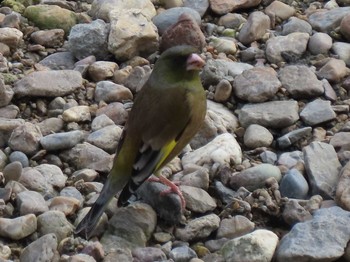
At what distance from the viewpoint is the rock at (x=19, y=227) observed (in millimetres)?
4980

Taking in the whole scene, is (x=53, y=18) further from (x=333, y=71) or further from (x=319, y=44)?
(x=333, y=71)

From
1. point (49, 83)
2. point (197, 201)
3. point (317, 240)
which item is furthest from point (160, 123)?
point (49, 83)

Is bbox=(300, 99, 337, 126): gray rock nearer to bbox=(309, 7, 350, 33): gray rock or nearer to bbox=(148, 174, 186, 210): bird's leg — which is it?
bbox=(309, 7, 350, 33): gray rock

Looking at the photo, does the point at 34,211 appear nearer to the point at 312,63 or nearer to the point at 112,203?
the point at 112,203

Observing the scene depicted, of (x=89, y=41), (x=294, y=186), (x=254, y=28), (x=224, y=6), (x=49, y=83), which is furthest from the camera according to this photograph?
(x=224, y=6)

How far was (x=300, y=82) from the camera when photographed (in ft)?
21.3

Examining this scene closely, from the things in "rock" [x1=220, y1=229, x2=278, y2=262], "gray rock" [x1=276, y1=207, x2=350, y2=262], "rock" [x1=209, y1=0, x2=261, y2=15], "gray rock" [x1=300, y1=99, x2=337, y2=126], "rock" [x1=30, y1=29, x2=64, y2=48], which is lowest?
"rock" [x1=30, y1=29, x2=64, y2=48]

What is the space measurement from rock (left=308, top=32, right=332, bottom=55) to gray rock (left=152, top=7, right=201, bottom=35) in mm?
843

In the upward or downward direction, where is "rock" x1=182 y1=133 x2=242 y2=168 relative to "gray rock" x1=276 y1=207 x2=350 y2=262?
downward

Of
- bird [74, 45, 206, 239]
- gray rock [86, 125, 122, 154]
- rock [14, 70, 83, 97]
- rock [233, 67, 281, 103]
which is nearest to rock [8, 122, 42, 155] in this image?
gray rock [86, 125, 122, 154]

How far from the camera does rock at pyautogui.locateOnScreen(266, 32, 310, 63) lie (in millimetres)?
6887

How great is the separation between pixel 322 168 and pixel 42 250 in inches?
66.6

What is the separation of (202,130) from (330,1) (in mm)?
2114

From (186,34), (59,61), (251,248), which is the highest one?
(251,248)
